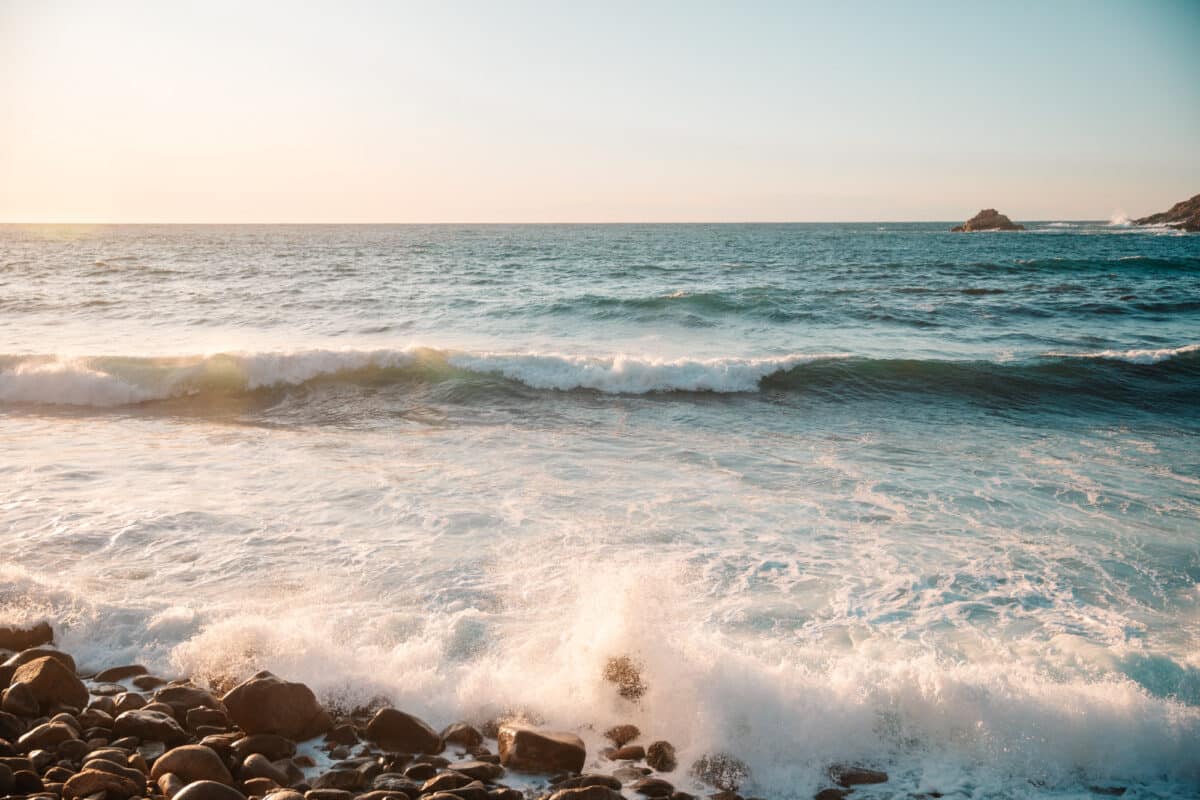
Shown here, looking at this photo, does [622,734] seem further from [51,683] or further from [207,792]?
[51,683]

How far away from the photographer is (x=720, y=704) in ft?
13.0

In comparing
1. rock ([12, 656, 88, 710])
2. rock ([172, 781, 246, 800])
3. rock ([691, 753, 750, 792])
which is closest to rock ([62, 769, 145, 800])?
rock ([172, 781, 246, 800])

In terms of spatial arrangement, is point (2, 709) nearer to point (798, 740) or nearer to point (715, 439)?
point (798, 740)

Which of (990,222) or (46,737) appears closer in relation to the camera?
(46,737)

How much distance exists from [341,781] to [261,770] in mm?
391

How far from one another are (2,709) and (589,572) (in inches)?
141

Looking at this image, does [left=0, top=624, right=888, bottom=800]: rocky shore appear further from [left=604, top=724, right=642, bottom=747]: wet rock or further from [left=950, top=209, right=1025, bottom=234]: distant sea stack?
[left=950, top=209, right=1025, bottom=234]: distant sea stack

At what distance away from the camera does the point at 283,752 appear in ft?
12.3

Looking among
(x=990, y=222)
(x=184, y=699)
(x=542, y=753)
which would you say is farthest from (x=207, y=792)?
(x=990, y=222)

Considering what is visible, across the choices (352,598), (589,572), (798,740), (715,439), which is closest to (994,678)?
(798,740)

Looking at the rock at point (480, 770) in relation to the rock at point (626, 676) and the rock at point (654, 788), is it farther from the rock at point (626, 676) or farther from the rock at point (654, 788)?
the rock at point (626, 676)

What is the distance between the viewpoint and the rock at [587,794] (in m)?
3.29

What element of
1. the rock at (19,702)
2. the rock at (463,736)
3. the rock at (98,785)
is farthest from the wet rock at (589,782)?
the rock at (19,702)

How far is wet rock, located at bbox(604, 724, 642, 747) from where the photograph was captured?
3.87m
